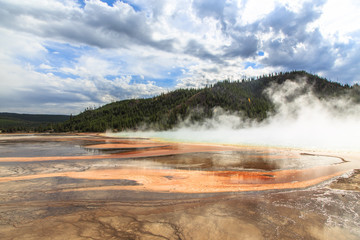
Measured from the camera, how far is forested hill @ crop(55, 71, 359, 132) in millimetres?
101938

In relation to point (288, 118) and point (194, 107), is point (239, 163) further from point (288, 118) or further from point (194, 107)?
point (194, 107)

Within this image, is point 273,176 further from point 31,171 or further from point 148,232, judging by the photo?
point 31,171

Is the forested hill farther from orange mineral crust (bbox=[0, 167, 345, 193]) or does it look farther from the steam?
orange mineral crust (bbox=[0, 167, 345, 193])

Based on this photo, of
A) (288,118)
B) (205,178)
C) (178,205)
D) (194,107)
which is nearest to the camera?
(178,205)

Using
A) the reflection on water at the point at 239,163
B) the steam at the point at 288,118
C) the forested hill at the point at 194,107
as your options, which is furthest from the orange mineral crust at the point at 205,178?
the forested hill at the point at 194,107

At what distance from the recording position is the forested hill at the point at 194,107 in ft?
334

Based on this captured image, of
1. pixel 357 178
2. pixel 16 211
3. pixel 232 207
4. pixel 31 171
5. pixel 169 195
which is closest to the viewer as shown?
pixel 16 211

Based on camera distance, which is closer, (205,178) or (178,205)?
(178,205)

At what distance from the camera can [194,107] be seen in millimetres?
113250

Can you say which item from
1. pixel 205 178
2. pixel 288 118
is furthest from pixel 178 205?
pixel 288 118

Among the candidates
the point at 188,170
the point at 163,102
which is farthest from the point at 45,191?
the point at 163,102

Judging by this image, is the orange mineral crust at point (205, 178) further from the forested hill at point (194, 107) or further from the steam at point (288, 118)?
the forested hill at point (194, 107)

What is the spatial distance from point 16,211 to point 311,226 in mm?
10114

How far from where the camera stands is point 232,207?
7.41m
